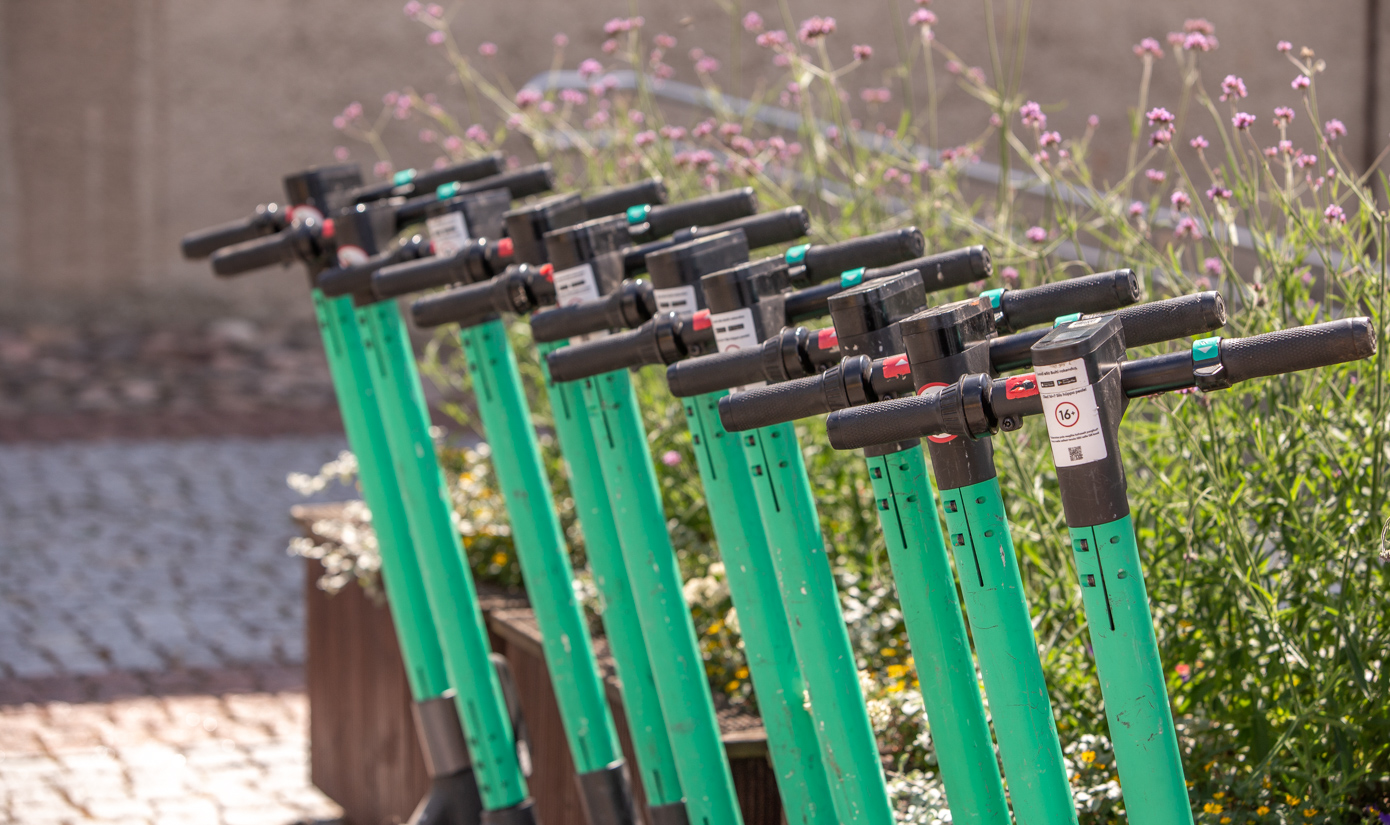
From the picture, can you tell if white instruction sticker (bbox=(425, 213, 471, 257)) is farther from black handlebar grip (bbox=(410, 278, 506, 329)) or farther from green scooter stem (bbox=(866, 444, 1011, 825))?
green scooter stem (bbox=(866, 444, 1011, 825))

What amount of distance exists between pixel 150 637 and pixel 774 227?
12.1ft

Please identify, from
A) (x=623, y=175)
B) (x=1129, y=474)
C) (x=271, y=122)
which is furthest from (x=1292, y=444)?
(x=271, y=122)

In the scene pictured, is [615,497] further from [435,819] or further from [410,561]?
[435,819]

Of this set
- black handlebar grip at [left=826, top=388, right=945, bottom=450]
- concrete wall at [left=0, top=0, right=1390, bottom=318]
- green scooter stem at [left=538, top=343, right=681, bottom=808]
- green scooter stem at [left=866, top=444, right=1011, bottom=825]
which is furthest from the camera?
concrete wall at [left=0, top=0, right=1390, bottom=318]

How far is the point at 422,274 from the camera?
2326 mm

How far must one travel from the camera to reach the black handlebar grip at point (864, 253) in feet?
6.36

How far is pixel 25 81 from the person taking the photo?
9.90m

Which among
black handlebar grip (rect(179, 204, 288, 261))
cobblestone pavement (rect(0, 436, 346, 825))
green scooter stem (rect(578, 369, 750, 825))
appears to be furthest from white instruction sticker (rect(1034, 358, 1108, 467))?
cobblestone pavement (rect(0, 436, 346, 825))

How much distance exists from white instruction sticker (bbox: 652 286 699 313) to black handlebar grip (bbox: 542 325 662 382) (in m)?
0.09

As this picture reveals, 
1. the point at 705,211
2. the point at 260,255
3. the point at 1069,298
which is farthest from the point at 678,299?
the point at 260,255

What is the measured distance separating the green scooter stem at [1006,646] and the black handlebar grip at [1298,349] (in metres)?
0.28

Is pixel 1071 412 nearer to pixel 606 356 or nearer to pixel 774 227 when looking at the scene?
pixel 606 356

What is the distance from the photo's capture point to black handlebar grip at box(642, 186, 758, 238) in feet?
7.59

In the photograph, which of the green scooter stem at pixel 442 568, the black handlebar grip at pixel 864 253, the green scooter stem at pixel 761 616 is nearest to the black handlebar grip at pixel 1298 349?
the black handlebar grip at pixel 864 253
